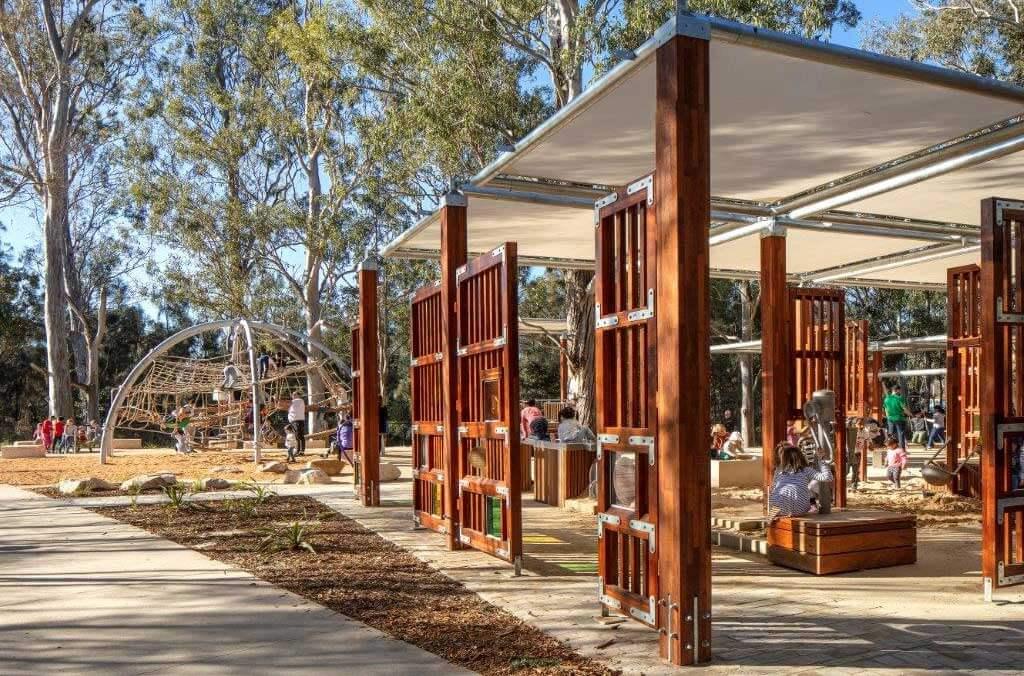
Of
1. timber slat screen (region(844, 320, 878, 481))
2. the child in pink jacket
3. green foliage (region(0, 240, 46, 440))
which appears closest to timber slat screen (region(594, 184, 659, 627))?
the child in pink jacket

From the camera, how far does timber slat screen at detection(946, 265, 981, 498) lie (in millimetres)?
11773

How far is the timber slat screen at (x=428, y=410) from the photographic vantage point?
9.16 metres

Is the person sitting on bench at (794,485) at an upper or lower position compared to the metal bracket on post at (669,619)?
upper

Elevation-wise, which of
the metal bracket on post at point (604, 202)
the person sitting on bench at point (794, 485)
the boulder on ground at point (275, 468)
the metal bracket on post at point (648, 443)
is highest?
the metal bracket on post at point (604, 202)

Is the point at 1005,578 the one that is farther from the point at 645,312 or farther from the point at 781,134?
the point at 781,134

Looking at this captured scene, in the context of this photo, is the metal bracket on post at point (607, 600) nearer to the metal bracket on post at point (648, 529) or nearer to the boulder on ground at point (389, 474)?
the metal bracket on post at point (648, 529)

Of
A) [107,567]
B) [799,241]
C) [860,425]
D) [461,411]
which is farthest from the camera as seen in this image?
[860,425]

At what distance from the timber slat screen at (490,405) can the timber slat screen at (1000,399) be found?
10.3ft

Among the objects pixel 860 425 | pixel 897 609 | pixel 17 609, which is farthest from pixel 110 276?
pixel 897 609

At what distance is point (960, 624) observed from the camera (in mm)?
5281

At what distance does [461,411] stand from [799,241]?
17.2 ft

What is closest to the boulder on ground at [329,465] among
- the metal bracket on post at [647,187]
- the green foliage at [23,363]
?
the metal bracket on post at [647,187]

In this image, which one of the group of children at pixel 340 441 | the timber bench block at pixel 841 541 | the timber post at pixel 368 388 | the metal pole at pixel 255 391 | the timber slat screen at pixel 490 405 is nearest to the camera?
the timber bench block at pixel 841 541

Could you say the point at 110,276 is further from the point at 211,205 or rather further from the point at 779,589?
the point at 779,589
